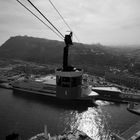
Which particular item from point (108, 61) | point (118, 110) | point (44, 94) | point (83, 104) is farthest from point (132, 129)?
point (108, 61)

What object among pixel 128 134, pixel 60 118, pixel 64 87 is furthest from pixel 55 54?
pixel 64 87

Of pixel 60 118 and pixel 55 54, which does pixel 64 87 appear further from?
pixel 55 54

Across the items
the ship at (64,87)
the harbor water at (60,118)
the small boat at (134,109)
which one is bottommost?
the harbor water at (60,118)

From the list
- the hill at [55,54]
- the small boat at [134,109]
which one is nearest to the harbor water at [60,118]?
the small boat at [134,109]

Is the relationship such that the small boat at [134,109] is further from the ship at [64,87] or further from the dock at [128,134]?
the ship at [64,87]

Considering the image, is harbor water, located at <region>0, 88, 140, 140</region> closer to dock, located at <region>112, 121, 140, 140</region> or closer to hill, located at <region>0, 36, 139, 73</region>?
dock, located at <region>112, 121, 140, 140</region>

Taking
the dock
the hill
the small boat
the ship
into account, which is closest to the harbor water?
the small boat

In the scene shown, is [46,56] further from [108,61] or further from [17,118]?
[17,118]

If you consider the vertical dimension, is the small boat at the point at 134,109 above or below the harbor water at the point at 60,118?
above
